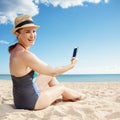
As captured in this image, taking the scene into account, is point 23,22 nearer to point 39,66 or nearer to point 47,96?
point 39,66

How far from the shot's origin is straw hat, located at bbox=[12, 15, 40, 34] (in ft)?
13.0

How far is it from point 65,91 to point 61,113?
953 millimetres

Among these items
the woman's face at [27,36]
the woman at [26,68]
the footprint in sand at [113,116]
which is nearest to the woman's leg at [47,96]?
the woman at [26,68]

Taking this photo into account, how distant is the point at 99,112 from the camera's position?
3857 mm

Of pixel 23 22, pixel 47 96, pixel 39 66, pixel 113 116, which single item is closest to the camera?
pixel 113 116

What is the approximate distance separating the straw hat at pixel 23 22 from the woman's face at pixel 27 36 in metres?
0.06

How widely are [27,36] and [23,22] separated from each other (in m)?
0.22

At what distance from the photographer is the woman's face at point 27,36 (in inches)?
158

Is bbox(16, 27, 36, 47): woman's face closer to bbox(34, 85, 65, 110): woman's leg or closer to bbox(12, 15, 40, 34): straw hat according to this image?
bbox(12, 15, 40, 34): straw hat

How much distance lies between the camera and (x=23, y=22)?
3990 millimetres

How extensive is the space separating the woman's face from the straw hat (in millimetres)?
62

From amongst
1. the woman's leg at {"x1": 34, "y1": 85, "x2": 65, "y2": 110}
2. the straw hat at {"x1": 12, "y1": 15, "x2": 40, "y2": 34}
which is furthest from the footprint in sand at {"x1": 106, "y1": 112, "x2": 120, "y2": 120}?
the straw hat at {"x1": 12, "y1": 15, "x2": 40, "y2": 34}

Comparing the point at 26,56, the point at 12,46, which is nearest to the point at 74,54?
the point at 26,56

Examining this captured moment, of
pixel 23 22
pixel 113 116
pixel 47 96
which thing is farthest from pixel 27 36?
pixel 113 116
